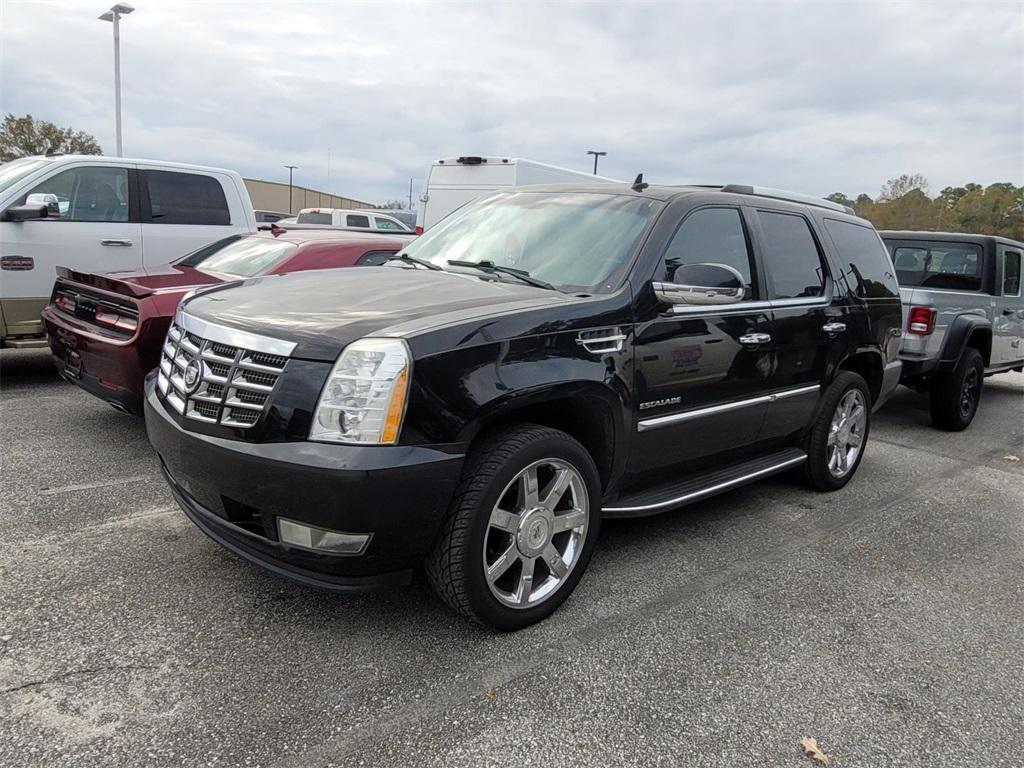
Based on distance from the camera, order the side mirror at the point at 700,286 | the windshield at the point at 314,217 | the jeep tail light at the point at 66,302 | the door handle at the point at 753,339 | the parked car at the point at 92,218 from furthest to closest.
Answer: the windshield at the point at 314,217 < the parked car at the point at 92,218 < the jeep tail light at the point at 66,302 < the door handle at the point at 753,339 < the side mirror at the point at 700,286

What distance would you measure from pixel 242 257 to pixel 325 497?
13.0 ft

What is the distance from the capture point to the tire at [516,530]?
8.60ft

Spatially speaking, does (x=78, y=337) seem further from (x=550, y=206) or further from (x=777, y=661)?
(x=777, y=661)

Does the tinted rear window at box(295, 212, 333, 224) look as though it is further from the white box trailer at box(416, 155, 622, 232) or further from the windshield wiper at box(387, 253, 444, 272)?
the windshield wiper at box(387, 253, 444, 272)

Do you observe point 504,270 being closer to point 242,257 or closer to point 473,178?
point 242,257

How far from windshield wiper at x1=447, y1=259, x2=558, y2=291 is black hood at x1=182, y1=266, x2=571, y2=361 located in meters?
0.08

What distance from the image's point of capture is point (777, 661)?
2814 millimetres

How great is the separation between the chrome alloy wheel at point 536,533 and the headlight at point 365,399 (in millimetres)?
559

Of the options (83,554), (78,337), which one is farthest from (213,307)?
(78,337)

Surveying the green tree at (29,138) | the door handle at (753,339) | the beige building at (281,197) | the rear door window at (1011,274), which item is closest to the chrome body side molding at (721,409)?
the door handle at (753,339)

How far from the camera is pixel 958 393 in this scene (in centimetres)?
684

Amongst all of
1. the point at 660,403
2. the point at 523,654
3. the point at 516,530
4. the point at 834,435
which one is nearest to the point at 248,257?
the point at 660,403

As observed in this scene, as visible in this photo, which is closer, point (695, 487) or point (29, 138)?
point (695, 487)

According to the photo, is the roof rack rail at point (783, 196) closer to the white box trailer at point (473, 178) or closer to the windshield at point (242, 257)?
the windshield at point (242, 257)
